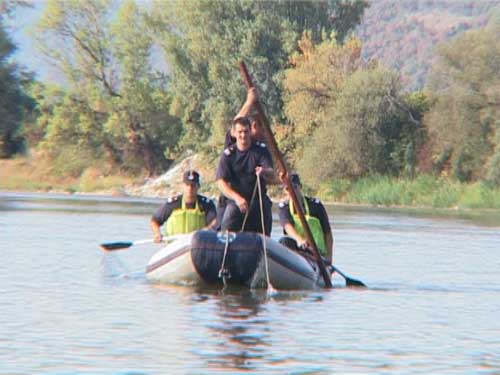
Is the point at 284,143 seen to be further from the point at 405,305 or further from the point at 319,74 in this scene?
the point at 405,305

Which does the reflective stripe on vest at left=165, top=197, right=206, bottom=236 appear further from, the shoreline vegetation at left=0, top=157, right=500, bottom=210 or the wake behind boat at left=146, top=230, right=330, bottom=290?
the shoreline vegetation at left=0, top=157, right=500, bottom=210

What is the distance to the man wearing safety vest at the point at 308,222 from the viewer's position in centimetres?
1719

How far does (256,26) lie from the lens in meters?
63.4

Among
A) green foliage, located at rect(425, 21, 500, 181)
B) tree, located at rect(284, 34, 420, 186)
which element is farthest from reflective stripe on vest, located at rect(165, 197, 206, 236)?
tree, located at rect(284, 34, 420, 186)

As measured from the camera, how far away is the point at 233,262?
16188 mm

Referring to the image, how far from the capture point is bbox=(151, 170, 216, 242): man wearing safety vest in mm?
17266

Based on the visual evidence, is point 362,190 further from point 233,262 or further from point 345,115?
point 233,262

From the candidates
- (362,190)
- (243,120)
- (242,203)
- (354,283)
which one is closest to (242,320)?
(242,203)

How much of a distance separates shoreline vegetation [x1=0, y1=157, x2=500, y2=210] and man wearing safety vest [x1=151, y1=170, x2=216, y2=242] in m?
35.7

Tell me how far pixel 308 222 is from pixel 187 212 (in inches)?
57.2

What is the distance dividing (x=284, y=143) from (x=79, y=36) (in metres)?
16.0

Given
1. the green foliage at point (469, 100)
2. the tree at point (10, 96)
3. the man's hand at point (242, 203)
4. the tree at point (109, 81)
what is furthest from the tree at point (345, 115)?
the man's hand at point (242, 203)

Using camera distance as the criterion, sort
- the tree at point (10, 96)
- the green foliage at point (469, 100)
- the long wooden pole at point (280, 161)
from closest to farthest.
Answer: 1. the long wooden pole at point (280, 161)
2. the tree at point (10, 96)
3. the green foliage at point (469, 100)

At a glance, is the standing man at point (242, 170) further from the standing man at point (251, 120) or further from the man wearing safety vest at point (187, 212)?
the man wearing safety vest at point (187, 212)
